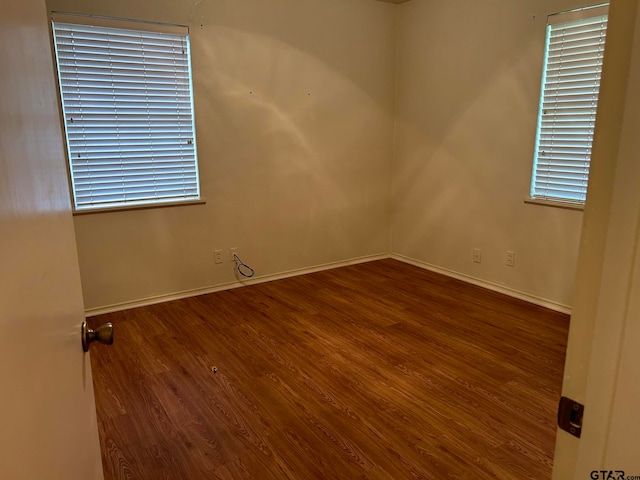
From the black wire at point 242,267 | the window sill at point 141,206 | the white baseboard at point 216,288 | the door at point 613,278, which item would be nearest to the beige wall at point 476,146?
the white baseboard at point 216,288

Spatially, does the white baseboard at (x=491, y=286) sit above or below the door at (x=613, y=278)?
below

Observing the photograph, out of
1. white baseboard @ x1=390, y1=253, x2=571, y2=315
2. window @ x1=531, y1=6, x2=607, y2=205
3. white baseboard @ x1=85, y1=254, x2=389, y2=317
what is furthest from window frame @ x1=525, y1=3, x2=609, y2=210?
white baseboard @ x1=85, y1=254, x2=389, y2=317

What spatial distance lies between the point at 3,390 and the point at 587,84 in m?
3.59

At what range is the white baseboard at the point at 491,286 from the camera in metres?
3.51

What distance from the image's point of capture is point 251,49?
3.73m

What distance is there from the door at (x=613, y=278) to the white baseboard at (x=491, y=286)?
3.08 meters

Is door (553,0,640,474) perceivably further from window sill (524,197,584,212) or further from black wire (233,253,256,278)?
black wire (233,253,256,278)

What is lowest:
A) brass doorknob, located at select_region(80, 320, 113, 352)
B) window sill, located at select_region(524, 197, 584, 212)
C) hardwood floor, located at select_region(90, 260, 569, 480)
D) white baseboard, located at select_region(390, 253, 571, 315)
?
hardwood floor, located at select_region(90, 260, 569, 480)

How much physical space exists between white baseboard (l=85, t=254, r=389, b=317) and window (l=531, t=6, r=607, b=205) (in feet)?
6.37

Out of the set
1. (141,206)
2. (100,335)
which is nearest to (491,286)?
(141,206)

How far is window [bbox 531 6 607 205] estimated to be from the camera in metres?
3.03

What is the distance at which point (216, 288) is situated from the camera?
3.98 m

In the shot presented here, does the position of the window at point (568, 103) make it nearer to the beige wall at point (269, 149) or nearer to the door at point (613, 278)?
the beige wall at point (269, 149)

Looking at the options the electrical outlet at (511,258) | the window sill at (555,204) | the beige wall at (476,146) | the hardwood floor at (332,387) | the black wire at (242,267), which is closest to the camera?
Result: the hardwood floor at (332,387)
